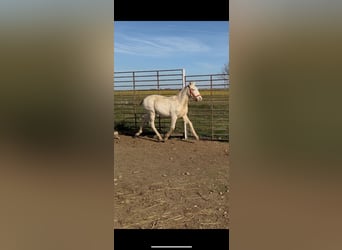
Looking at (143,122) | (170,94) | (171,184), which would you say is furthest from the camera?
(143,122)

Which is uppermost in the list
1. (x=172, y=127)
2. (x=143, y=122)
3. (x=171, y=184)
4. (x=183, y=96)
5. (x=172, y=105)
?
(x=183, y=96)

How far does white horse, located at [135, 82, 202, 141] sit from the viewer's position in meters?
5.90

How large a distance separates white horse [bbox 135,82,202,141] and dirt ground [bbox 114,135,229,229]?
352mm

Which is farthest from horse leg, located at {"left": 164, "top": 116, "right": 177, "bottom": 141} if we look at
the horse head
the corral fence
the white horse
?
the horse head

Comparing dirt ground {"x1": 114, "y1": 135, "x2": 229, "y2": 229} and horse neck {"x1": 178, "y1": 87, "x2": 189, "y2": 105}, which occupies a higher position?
horse neck {"x1": 178, "y1": 87, "x2": 189, "y2": 105}

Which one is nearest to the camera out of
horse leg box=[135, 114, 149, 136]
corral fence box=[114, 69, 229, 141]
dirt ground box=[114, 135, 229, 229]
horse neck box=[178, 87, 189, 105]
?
dirt ground box=[114, 135, 229, 229]

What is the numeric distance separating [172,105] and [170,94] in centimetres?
27

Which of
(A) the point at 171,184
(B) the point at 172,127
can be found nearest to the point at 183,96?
(B) the point at 172,127

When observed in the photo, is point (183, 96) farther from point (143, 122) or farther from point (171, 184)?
point (171, 184)

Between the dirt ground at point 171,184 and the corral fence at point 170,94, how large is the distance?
464mm

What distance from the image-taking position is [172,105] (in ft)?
19.8

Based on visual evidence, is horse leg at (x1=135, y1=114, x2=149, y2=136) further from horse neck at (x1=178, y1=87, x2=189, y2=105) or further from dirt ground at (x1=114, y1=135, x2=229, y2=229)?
horse neck at (x1=178, y1=87, x2=189, y2=105)
